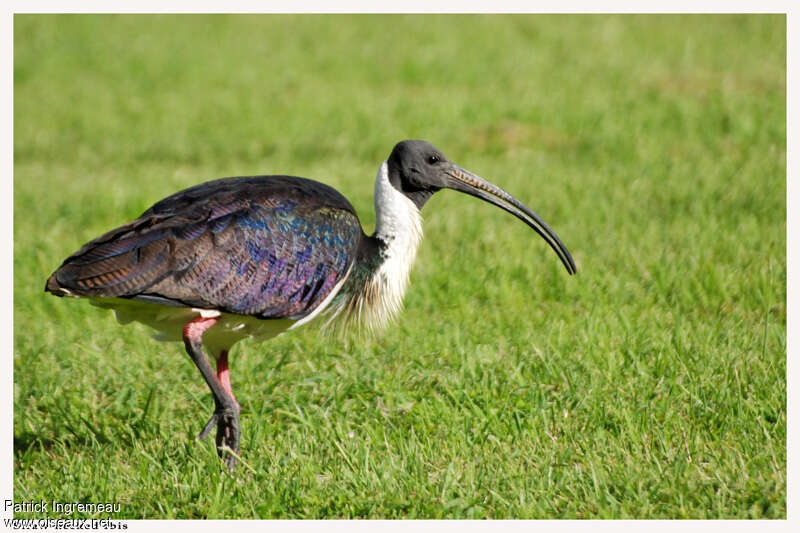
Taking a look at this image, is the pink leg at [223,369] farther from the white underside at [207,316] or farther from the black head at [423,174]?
the black head at [423,174]

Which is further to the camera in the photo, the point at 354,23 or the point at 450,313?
the point at 354,23

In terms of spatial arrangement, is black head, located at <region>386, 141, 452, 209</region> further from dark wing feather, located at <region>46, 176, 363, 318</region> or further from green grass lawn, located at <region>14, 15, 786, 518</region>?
green grass lawn, located at <region>14, 15, 786, 518</region>

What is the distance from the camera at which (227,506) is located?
4301 mm

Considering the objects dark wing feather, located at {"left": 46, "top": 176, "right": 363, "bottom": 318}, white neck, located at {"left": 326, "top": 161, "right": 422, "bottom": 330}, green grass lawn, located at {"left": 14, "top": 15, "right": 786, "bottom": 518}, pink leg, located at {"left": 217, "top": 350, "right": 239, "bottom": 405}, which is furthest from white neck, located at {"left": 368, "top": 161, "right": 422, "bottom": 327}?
pink leg, located at {"left": 217, "top": 350, "right": 239, "bottom": 405}

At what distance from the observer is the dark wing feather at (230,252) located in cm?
449

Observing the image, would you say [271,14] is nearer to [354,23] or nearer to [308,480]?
[354,23]

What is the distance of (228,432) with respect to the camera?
4742 millimetres

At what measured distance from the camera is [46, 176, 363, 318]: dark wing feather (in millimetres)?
4488

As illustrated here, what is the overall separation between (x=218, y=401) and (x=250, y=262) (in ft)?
2.22

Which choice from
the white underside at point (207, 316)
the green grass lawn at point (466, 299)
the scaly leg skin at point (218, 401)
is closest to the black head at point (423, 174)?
the white underside at point (207, 316)

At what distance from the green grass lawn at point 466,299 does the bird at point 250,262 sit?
1.46ft

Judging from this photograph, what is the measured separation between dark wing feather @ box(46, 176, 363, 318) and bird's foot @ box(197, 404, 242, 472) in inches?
19.1

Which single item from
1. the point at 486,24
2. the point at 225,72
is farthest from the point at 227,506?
the point at 486,24

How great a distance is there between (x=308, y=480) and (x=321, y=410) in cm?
72
